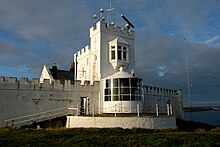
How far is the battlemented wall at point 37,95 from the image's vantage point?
1797cm

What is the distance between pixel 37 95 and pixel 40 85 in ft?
3.16

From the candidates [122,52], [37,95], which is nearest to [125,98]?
[122,52]

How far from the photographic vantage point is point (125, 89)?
2005cm

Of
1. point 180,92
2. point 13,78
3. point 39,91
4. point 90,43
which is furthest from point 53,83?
point 180,92

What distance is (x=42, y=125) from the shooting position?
1884 centimetres

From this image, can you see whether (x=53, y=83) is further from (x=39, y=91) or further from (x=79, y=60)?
(x=79, y=60)

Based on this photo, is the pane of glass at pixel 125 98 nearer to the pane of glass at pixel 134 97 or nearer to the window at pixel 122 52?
the pane of glass at pixel 134 97

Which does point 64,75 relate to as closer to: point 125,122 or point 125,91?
point 125,91

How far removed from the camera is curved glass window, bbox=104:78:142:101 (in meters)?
20.0

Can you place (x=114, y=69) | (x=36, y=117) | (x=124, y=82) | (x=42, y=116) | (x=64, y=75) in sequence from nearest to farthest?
1. (x=36, y=117)
2. (x=42, y=116)
3. (x=124, y=82)
4. (x=114, y=69)
5. (x=64, y=75)

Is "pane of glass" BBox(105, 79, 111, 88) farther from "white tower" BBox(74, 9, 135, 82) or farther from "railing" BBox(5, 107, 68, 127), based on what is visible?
"railing" BBox(5, 107, 68, 127)

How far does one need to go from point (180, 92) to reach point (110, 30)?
53.8 ft

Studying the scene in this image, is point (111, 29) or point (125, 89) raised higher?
point (111, 29)

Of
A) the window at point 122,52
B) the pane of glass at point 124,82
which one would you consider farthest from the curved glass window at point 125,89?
the window at point 122,52
